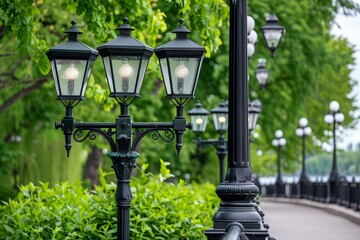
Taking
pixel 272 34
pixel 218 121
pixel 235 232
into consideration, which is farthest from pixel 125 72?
pixel 272 34

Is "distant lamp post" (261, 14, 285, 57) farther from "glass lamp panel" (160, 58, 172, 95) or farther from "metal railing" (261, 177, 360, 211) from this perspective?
"glass lamp panel" (160, 58, 172, 95)

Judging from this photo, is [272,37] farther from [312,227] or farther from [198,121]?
[312,227]

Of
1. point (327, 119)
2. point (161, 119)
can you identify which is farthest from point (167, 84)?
point (327, 119)

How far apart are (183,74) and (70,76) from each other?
47.5 inches

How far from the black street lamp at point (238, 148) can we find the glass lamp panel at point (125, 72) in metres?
1.00

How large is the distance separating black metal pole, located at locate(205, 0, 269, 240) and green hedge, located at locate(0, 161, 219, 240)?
3.26 metres

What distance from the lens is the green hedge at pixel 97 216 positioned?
49.5 feet

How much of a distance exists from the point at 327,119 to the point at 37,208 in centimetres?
3597

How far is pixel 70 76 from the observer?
1215 centimetres

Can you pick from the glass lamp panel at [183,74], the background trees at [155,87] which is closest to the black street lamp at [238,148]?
the glass lamp panel at [183,74]

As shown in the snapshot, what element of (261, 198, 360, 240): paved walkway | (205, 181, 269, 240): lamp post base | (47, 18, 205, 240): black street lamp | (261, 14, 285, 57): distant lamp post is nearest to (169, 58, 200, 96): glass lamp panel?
(47, 18, 205, 240): black street lamp

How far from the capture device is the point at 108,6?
21.0m

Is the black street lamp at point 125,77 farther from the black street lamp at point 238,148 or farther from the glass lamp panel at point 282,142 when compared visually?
the glass lamp panel at point 282,142

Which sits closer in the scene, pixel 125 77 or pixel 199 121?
pixel 125 77
